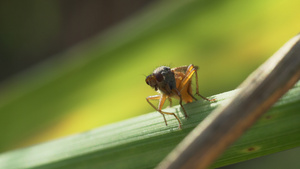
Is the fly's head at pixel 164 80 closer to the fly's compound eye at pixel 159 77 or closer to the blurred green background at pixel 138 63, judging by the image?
the fly's compound eye at pixel 159 77

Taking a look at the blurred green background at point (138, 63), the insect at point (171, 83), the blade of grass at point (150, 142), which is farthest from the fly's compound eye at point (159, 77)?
the blade of grass at point (150, 142)

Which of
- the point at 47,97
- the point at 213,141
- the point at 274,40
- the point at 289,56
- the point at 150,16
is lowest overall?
the point at 213,141

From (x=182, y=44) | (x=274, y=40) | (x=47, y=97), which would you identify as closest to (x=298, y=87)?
(x=274, y=40)

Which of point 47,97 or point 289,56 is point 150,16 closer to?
point 47,97

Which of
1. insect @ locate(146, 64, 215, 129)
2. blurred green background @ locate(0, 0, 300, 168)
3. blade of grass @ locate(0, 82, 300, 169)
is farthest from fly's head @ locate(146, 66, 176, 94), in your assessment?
blade of grass @ locate(0, 82, 300, 169)

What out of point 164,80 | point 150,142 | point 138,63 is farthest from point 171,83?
point 150,142

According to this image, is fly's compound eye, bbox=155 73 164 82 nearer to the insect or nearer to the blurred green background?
the insect

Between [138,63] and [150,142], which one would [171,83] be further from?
[150,142]
